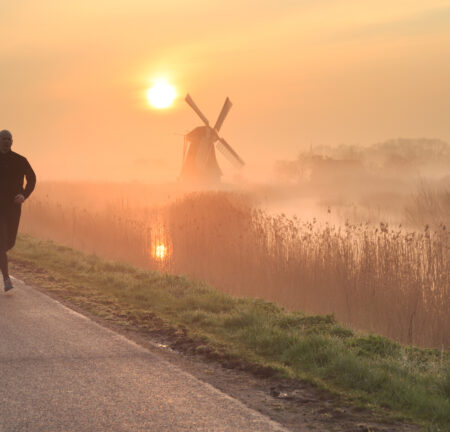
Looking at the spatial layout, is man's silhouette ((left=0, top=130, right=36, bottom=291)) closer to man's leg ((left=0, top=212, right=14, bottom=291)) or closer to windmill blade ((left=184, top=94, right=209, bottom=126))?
man's leg ((left=0, top=212, right=14, bottom=291))

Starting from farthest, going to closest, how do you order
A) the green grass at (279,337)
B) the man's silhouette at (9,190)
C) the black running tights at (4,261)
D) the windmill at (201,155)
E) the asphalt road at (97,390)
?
the windmill at (201,155)
the black running tights at (4,261)
the man's silhouette at (9,190)
the green grass at (279,337)
the asphalt road at (97,390)


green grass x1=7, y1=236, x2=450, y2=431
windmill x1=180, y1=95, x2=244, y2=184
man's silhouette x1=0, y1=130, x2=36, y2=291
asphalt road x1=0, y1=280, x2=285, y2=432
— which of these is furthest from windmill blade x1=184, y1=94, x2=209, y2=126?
asphalt road x1=0, y1=280, x2=285, y2=432

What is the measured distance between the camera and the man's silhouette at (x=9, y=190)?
10.1 metres

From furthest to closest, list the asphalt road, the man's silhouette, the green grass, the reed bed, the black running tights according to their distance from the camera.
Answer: the black running tights < the reed bed < the man's silhouette < the green grass < the asphalt road

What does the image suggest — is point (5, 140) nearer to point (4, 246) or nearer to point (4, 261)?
point (4, 246)

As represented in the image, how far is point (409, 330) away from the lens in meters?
9.69

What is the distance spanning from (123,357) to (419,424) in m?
3.07

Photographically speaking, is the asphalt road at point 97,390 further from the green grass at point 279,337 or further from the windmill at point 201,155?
the windmill at point 201,155

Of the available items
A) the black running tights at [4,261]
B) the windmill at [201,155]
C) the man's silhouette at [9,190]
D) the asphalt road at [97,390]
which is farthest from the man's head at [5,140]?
the windmill at [201,155]

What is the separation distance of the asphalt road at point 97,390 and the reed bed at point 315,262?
4338 millimetres

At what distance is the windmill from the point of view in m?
57.8

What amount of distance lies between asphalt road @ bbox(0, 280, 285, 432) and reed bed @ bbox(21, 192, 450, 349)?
4338 millimetres

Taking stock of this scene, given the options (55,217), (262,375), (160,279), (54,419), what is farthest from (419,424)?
(55,217)

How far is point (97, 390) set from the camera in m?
5.49
